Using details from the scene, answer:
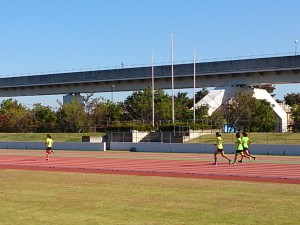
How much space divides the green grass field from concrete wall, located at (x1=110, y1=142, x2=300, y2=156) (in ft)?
71.9

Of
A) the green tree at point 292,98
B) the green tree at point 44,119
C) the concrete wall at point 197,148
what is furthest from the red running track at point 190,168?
the green tree at point 292,98

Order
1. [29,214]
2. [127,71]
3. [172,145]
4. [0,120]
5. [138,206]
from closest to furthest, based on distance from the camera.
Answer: [29,214] < [138,206] < [172,145] < [127,71] < [0,120]

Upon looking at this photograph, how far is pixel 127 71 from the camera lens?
69.1 m

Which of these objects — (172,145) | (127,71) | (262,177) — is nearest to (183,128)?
(172,145)

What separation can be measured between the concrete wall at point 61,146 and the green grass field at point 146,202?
3108 centimetres

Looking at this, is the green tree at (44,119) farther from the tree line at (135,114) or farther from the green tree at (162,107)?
the green tree at (162,107)

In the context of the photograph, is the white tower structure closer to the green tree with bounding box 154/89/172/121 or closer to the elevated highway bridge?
the elevated highway bridge

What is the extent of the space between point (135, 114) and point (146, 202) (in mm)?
62045

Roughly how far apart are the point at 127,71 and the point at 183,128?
2118 cm

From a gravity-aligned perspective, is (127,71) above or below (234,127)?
above

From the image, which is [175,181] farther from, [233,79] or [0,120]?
[0,120]

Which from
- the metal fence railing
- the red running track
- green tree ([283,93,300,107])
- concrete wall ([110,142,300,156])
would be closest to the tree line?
the metal fence railing

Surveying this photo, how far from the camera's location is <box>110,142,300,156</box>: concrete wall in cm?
3859

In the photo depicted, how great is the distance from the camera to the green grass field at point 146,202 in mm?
10250
